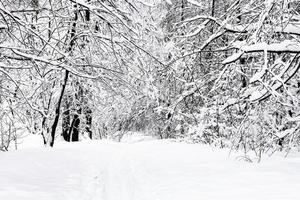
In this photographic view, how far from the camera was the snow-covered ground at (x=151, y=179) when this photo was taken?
697 cm

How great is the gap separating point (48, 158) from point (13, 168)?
98.7 inches

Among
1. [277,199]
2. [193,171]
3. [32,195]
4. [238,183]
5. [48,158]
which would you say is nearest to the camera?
[277,199]

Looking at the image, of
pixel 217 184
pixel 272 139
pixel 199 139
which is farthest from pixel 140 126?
pixel 217 184

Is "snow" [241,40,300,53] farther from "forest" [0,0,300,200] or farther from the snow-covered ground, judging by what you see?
the snow-covered ground

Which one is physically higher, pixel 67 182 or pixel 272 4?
pixel 272 4

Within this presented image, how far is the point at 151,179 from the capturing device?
923cm

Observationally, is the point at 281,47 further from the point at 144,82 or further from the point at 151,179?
the point at 151,179

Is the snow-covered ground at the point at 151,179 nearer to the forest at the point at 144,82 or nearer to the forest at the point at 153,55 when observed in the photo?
the forest at the point at 144,82

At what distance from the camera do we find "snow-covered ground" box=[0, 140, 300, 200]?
22.9ft

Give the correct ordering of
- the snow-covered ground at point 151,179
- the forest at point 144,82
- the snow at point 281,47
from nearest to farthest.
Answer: the forest at point 144,82, the snow-covered ground at point 151,179, the snow at point 281,47

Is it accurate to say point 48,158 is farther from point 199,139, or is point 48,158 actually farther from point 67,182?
point 199,139

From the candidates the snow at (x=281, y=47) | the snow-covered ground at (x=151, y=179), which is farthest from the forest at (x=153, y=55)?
the snow-covered ground at (x=151, y=179)

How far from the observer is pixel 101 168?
11.4m

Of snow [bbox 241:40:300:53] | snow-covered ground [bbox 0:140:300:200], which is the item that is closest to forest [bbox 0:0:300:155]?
snow [bbox 241:40:300:53]
